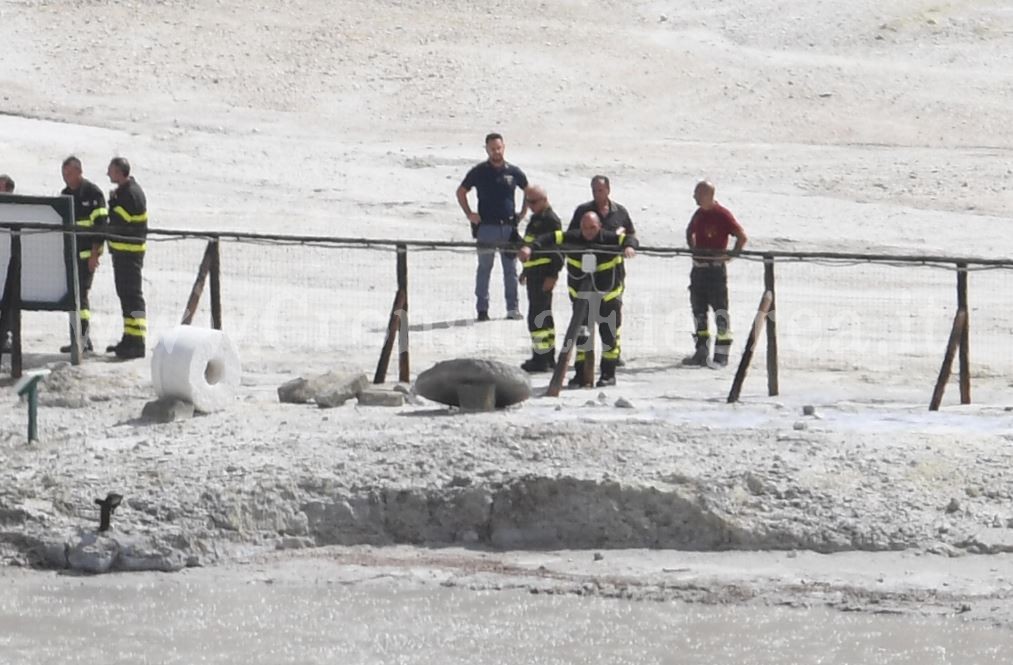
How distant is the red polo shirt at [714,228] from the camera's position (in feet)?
59.0

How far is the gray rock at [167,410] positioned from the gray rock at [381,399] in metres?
1.22

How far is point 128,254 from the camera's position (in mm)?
17531

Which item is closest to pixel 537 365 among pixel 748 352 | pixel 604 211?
pixel 604 211

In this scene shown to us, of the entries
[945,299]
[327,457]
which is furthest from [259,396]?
[945,299]

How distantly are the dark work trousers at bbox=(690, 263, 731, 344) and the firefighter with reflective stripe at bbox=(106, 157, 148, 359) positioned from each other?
4651 millimetres

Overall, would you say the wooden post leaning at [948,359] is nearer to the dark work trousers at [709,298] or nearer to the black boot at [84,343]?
the dark work trousers at [709,298]

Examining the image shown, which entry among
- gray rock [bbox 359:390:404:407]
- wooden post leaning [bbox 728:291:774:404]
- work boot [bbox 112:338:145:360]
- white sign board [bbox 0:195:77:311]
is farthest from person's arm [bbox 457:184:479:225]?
gray rock [bbox 359:390:404:407]

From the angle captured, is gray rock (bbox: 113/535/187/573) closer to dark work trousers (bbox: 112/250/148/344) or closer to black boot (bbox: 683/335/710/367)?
dark work trousers (bbox: 112/250/148/344)

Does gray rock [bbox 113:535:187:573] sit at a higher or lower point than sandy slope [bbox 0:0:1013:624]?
lower

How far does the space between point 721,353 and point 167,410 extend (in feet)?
18.4

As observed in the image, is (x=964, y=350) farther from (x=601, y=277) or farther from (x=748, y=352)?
(x=601, y=277)

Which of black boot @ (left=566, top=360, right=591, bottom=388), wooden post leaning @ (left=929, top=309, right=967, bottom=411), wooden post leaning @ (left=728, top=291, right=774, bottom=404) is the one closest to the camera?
→ wooden post leaning @ (left=929, top=309, right=967, bottom=411)

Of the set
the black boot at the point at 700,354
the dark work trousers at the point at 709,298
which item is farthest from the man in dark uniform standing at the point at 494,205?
the black boot at the point at 700,354

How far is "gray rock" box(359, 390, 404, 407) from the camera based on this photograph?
14656 millimetres
